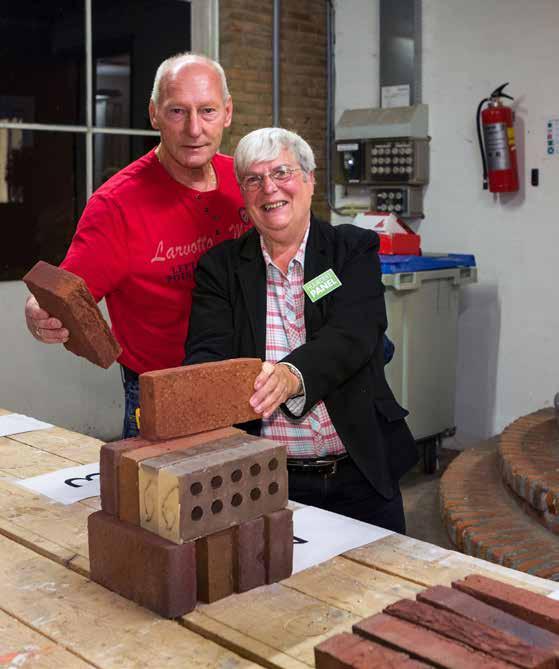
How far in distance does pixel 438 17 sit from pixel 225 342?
13.5ft

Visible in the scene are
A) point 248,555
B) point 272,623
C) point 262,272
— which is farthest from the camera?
point 262,272

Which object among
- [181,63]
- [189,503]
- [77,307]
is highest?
[181,63]

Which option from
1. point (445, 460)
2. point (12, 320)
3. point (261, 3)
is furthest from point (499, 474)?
point (261, 3)

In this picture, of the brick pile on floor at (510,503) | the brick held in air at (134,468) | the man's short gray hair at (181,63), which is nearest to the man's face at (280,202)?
the man's short gray hair at (181,63)

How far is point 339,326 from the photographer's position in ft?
7.23

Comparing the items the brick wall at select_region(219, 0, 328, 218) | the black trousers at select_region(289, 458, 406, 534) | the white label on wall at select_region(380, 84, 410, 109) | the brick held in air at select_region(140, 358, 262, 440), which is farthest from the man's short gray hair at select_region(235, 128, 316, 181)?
the white label on wall at select_region(380, 84, 410, 109)

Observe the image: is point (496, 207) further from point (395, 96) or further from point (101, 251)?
point (101, 251)

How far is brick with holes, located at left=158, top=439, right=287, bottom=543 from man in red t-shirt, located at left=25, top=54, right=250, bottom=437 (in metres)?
0.87

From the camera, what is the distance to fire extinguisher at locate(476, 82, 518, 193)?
17.1 ft

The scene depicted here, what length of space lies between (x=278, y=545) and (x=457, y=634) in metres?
0.47

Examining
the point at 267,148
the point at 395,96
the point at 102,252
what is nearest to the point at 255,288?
the point at 267,148

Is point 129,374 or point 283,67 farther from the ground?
point 283,67

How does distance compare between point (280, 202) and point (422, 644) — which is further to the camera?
point (280, 202)

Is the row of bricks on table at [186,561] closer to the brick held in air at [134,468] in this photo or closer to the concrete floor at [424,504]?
the brick held in air at [134,468]
